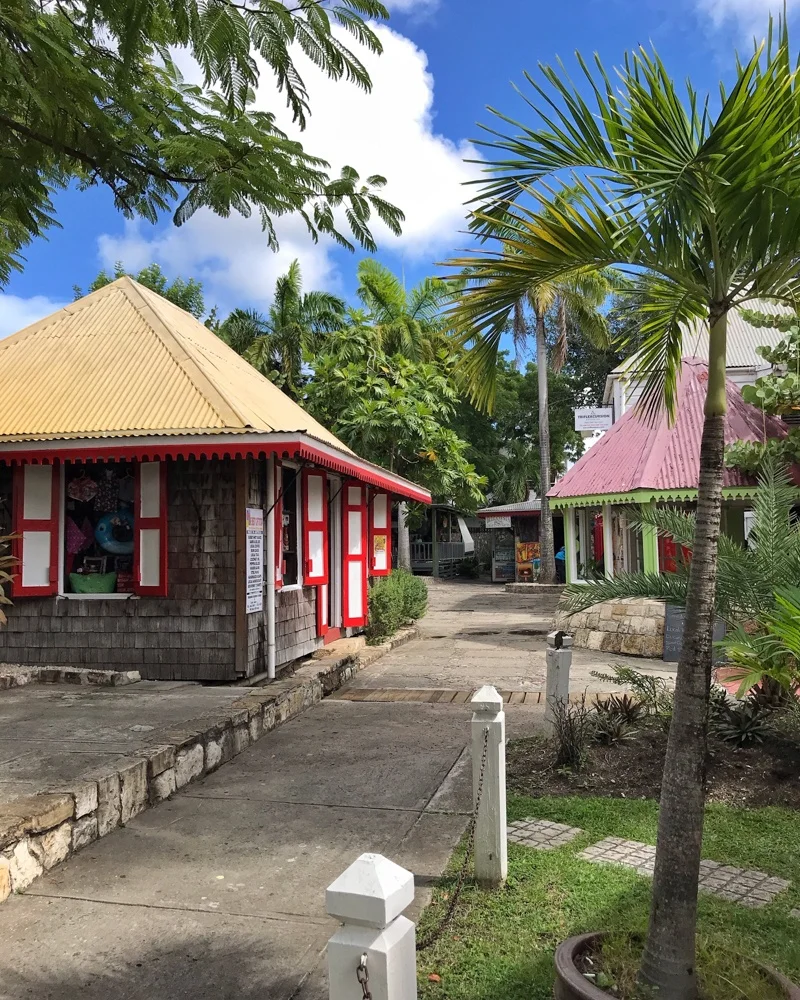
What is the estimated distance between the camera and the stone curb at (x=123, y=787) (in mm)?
4184

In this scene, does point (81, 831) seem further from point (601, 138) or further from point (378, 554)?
point (378, 554)

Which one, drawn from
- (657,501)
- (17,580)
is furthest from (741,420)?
(17,580)

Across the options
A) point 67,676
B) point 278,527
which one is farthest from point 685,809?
point 278,527

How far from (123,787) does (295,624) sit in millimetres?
5454

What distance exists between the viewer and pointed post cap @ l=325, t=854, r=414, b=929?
6.97ft

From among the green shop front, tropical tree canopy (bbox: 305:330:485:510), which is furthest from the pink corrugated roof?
tropical tree canopy (bbox: 305:330:485:510)

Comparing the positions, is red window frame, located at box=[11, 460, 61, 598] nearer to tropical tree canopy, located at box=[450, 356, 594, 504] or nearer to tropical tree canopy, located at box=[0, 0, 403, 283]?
tropical tree canopy, located at box=[0, 0, 403, 283]

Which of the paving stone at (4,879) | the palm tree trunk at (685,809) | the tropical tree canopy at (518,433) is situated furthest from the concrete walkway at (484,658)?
the tropical tree canopy at (518,433)

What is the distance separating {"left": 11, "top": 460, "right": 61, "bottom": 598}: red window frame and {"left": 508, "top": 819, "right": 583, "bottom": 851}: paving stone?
20.7 ft

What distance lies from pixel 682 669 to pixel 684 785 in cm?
40

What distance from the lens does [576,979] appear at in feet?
9.16

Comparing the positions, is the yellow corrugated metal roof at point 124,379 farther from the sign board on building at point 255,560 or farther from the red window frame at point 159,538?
the sign board on building at point 255,560

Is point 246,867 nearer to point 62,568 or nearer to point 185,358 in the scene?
point 62,568

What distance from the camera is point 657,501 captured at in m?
16.3
